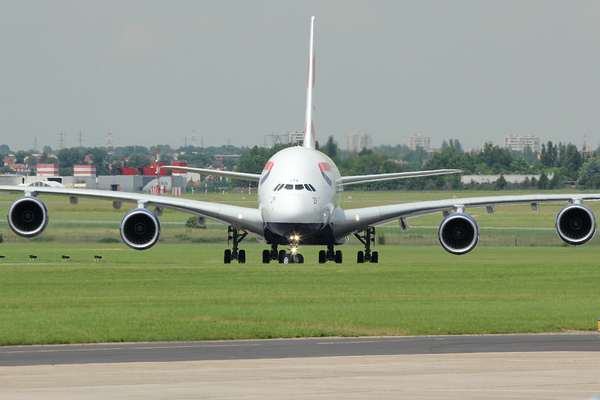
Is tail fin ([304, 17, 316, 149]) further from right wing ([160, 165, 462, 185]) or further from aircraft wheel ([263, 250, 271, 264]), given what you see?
aircraft wheel ([263, 250, 271, 264])

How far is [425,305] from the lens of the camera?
27766 mm

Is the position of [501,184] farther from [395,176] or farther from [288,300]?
[288,300]

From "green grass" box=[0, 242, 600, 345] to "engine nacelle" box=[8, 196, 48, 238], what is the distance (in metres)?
1.74

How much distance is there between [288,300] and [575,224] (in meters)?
17.5

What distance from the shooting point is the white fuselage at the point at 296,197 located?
38719 mm

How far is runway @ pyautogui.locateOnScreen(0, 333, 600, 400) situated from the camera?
1362 centimetres

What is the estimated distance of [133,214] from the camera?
40.5 m

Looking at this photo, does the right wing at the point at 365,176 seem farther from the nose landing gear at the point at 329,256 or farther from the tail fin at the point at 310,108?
the tail fin at the point at 310,108

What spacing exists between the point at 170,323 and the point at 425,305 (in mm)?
8058

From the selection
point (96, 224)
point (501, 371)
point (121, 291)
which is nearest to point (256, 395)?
point (501, 371)

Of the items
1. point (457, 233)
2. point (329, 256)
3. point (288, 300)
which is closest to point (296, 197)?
point (329, 256)

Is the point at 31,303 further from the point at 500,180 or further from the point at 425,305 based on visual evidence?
the point at 500,180

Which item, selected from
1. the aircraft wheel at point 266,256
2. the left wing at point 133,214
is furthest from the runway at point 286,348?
the aircraft wheel at point 266,256

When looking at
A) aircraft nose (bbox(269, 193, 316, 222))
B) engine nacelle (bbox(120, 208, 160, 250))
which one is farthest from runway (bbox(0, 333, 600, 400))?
engine nacelle (bbox(120, 208, 160, 250))
